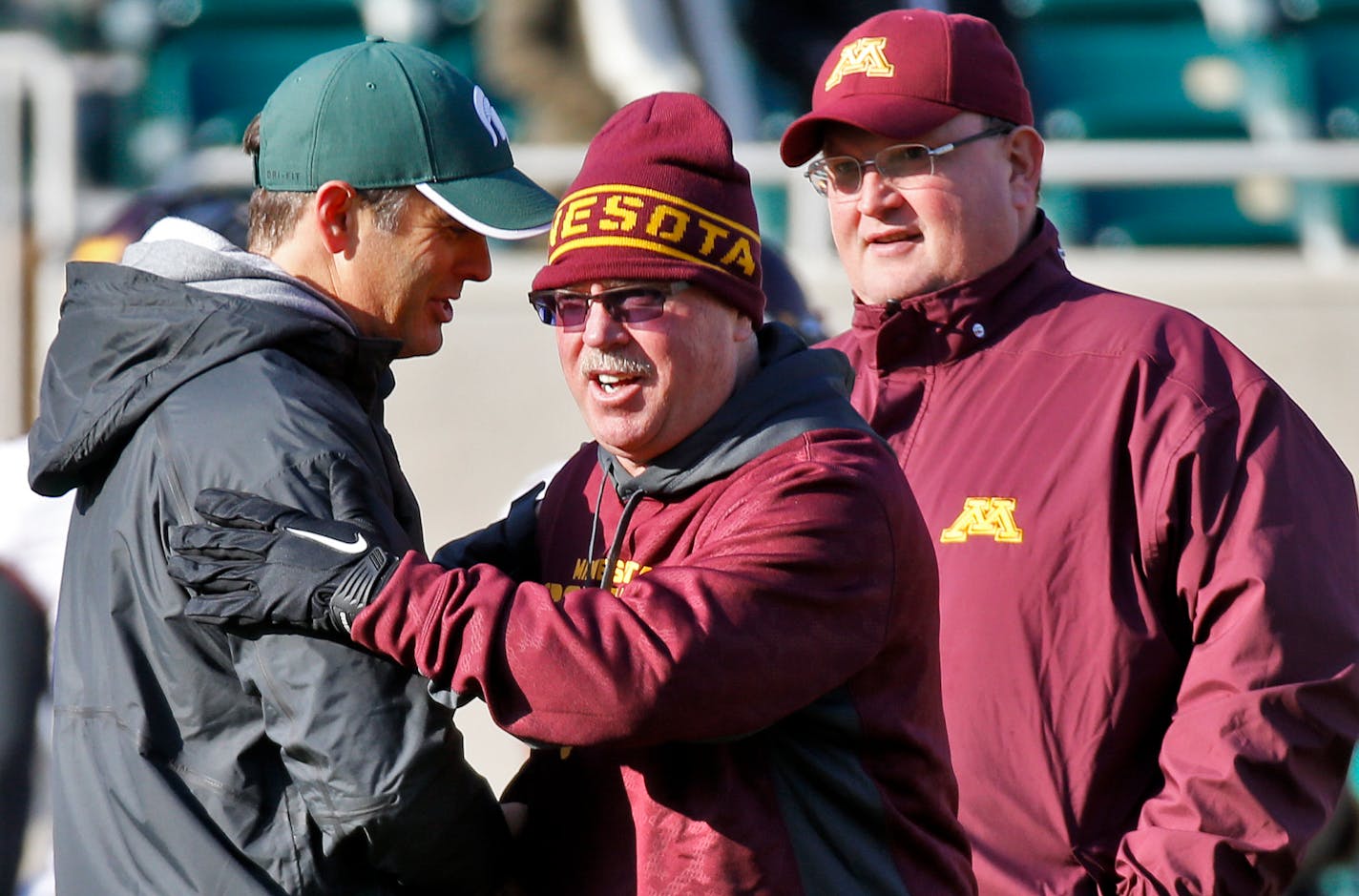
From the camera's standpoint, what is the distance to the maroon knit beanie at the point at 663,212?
2318 millimetres

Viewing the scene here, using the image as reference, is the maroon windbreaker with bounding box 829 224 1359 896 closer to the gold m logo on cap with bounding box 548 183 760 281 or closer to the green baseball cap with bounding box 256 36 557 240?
the gold m logo on cap with bounding box 548 183 760 281

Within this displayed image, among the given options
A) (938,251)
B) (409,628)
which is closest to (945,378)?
(938,251)

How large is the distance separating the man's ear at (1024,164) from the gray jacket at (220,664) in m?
1.25

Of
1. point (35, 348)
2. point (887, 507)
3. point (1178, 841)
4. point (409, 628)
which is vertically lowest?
point (35, 348)

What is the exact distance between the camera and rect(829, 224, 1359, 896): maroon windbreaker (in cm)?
264

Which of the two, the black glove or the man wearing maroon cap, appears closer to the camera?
the black glove

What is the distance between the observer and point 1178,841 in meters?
2.60

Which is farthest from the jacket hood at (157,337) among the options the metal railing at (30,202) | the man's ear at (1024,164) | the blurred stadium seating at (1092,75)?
the blurred stadium seating at (1092,75)

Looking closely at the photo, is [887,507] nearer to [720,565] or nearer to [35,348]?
[720,565]

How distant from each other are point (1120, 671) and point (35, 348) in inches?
190

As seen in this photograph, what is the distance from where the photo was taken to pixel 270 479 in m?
2.21

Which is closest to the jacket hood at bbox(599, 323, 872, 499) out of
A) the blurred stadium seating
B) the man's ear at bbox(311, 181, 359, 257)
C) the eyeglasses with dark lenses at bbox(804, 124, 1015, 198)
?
the man's ear at bbox(311, 181, 359, 257)

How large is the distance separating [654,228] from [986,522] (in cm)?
84

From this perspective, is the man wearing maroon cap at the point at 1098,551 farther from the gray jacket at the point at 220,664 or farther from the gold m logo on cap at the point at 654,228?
the gray jacket at the point at 220,664
